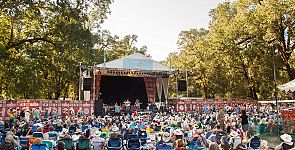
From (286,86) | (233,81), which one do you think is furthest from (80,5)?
(233,81)

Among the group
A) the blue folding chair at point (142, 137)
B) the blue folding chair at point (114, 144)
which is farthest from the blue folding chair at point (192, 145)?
the blue folding chair at point (114, 144)

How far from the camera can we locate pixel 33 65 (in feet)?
75.9

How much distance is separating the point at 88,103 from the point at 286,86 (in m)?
14.5

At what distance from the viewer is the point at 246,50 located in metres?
32.5

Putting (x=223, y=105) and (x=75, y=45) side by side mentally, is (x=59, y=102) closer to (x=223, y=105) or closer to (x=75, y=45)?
(x=75, y=45)

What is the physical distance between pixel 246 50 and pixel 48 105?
1944 cm

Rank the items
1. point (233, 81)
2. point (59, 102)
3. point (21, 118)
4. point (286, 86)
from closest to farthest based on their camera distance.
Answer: point (286, 86) < point (21, 118) < point (59, 102) < point (233, 81)

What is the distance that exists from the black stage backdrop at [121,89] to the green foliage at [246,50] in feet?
29.0

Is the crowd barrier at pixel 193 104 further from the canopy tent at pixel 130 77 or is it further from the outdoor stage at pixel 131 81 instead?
the outdoor stage at pixel 131 81

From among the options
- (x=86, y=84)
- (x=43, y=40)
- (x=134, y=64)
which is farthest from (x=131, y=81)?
(x=43, y=40)

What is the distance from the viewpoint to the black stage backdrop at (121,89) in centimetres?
3011

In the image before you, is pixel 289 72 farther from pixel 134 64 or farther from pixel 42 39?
pixel 42 39

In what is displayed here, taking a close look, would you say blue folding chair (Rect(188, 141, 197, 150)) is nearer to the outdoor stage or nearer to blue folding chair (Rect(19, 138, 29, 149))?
blue folding chair (Rect(19, 138, 29, 149))

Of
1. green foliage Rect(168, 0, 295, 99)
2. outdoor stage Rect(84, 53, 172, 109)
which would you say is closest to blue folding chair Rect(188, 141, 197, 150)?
outdoor stage Rect(84, 53, 172, 109)
